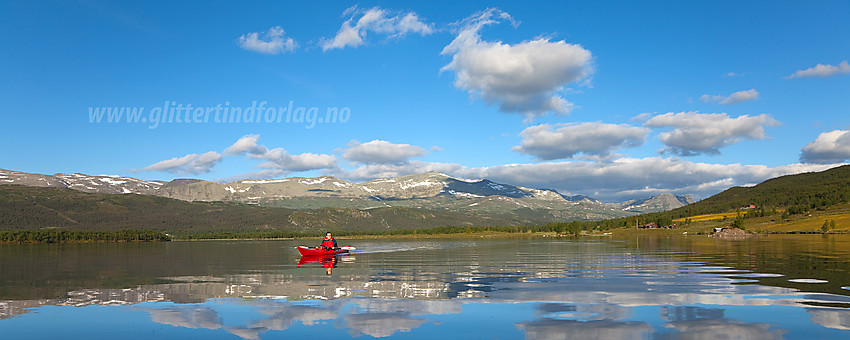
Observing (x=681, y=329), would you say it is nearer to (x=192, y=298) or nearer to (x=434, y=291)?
(x=434, y=291)

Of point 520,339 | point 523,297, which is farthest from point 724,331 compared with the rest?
point 523,297

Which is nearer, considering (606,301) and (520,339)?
(520,339)

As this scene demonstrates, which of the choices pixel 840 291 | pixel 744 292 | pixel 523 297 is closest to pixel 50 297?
pixel 523 297

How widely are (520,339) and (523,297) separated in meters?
11.8

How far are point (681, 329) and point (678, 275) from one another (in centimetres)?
2486

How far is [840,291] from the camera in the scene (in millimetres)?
31984

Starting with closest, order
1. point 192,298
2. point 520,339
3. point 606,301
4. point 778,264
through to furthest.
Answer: point 520,339 → point 606,301 → point 192,298 → point 778,264

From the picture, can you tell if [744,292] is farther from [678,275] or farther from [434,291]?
[434,291]

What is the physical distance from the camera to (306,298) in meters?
34.0

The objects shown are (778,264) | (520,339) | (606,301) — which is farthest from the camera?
(778,264)

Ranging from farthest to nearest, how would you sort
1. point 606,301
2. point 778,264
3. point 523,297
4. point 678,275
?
point 778,264 → point 678,275 → point 523,297 → point 606,301

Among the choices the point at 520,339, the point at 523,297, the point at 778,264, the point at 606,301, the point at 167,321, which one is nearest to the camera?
the point at 520,339

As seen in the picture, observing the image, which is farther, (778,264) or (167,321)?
(778,264)

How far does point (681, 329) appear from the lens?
74.1ft
